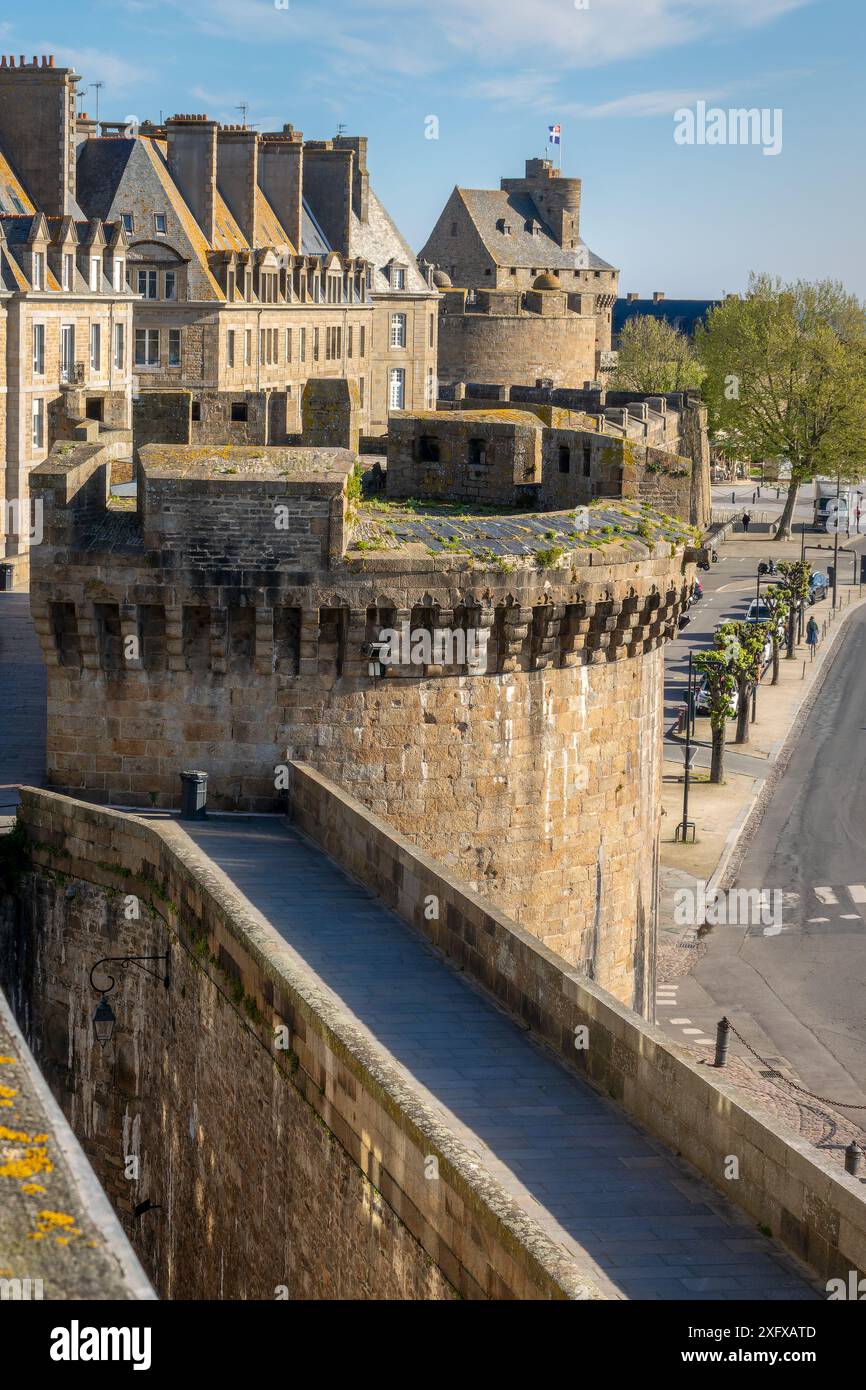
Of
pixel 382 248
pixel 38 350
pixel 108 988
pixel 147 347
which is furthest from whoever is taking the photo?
pixel 382 248

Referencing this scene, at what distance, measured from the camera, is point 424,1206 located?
13.5 m

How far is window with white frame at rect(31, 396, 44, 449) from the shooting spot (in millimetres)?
68812

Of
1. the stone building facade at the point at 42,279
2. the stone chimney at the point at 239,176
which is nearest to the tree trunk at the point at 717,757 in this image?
the stone building facade at the point at 42,279

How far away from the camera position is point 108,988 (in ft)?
70.4

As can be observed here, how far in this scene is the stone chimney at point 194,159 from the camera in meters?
83.8

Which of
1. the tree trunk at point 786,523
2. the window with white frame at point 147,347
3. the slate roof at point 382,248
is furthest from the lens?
the tree trunk at point 786,523

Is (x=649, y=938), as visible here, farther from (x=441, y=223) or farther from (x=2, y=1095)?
(x=441, y=223)

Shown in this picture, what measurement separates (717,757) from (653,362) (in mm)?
88775

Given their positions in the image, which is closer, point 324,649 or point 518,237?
point 324,649

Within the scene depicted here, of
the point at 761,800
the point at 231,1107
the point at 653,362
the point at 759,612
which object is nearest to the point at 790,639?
the point at 759,612

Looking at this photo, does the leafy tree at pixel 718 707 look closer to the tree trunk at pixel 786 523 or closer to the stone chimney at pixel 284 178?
the stone chimney at pixel 284 178

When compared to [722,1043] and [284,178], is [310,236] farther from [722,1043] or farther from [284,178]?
[722,1043]

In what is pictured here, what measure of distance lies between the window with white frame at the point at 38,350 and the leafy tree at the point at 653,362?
6524 cm

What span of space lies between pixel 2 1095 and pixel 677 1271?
190 inches
